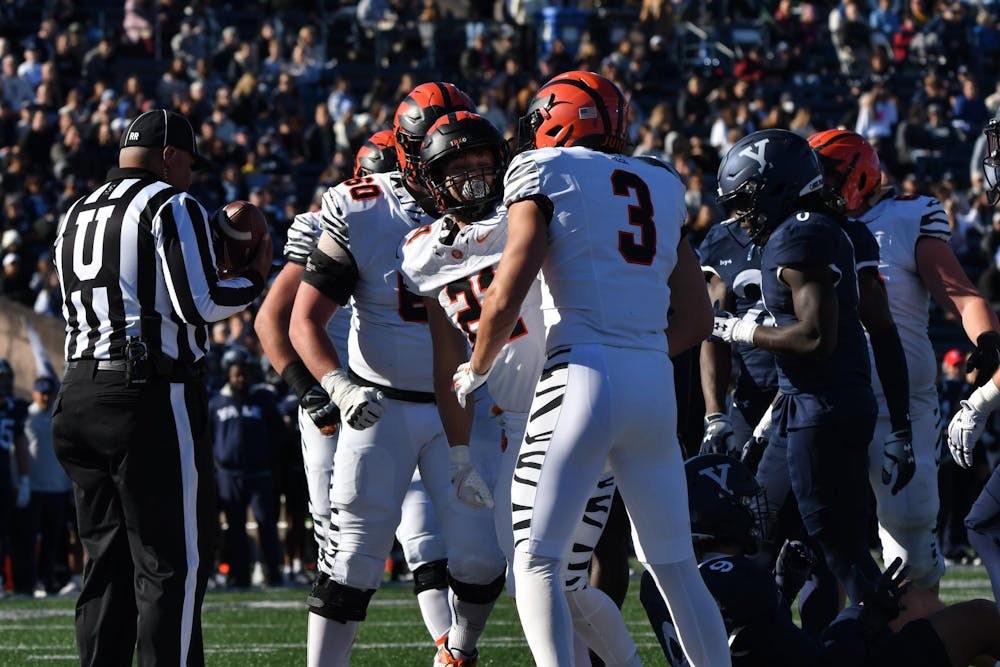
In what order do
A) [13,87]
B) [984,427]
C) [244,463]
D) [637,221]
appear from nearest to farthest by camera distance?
[637,221]
[984,427]
[244,463]
[13,87]

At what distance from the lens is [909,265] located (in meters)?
6.50

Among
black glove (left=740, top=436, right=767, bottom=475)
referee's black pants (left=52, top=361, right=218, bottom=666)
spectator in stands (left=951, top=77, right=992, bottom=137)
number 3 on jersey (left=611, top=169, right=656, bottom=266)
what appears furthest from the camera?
spectator in stands (left=951, top=77, right=992, bottom=137)

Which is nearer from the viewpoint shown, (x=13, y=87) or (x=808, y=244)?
(x=808, y=244)

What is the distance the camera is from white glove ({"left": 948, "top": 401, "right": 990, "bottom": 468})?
5.73m

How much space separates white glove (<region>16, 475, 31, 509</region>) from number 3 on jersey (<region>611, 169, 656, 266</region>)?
27.2 feet

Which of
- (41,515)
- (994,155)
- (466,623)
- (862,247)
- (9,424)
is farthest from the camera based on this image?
(41,515)

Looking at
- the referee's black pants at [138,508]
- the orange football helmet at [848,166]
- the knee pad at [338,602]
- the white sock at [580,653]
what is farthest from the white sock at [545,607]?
the orange football helmet at [848,166]

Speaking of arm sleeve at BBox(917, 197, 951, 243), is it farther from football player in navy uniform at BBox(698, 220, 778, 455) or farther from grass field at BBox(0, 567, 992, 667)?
grass field at BBox(0, 567, 992, 667)

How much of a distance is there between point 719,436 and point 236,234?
6.53ft

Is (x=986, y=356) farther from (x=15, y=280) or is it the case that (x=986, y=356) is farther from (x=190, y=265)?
(x=15, y=280)

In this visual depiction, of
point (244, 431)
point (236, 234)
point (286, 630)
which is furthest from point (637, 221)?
point (244, 431)

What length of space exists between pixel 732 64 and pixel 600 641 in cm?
1774

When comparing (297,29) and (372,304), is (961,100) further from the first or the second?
(372,304)

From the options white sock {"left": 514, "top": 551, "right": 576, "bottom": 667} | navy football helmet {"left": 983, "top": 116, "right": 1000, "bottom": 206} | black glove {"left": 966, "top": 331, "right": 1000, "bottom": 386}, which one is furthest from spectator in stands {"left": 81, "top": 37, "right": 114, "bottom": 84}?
white sock {"left": 514, "top": 551, "right": 576, "bottom": 667}
